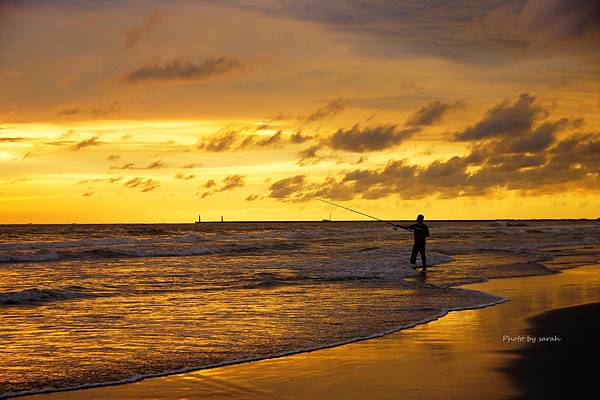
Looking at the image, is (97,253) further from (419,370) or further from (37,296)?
(419,370)

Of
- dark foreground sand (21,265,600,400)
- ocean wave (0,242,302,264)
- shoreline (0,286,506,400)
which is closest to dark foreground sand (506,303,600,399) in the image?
dark foreground sand (21,265,600,400)

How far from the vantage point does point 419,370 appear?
830cm

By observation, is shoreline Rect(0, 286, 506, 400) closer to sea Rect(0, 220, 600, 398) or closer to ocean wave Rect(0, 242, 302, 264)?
sea Rect(0, 220, 600, 398)

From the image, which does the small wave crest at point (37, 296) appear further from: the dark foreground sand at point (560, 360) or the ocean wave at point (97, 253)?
the ocean wave at point (97, 253)

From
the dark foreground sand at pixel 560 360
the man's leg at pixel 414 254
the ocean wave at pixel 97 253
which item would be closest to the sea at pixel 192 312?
the man's leg at pixel 414 254

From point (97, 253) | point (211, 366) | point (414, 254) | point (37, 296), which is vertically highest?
point (414, 254)

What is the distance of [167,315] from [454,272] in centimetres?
1363

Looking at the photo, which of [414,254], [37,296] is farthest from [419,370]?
[414,254]

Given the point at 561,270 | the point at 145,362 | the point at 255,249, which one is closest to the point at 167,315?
the point at 145,362

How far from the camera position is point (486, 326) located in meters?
11.7

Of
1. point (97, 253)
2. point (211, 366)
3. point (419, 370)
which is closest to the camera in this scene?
point (419, 370)

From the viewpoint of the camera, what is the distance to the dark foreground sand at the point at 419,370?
733 centimetres

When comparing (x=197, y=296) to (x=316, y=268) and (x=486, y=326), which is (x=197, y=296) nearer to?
(x=486, y=326)

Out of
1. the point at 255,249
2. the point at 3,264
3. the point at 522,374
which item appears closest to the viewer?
the point at 522,374
